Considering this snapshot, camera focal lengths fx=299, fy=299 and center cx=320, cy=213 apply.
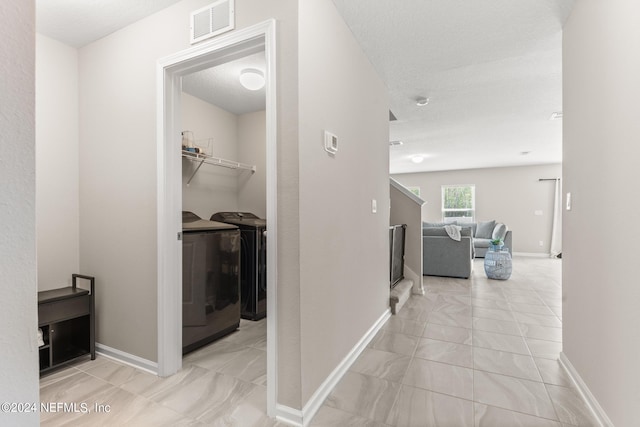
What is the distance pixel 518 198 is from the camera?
8.34 metres

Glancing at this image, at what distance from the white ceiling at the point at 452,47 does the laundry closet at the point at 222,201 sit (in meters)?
0.39

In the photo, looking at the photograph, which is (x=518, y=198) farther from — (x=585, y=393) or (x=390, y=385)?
(x=390, y=385)

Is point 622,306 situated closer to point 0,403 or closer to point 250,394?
point 250,394

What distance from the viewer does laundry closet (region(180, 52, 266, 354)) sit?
247 centimetres

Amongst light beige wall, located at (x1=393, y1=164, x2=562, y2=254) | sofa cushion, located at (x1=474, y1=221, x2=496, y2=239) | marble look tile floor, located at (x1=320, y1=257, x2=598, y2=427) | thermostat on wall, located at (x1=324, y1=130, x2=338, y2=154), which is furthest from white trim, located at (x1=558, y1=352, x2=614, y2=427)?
light beige wall, located at (x1=393, y1=164, x2=562, y2=254)

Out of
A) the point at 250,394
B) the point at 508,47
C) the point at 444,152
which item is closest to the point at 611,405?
the point at 250,394

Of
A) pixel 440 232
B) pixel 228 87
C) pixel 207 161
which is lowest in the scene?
pixel 440 232

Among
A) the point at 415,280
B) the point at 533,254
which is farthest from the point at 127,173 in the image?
the point at 533,254

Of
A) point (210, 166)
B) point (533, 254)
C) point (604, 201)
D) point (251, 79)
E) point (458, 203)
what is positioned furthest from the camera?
point (458, 203)

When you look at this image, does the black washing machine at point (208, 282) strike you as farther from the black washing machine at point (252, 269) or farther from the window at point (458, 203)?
the window at point (458, 203)

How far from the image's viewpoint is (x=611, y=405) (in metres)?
1.43

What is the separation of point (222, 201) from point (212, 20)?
2.24 metres

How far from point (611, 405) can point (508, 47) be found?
2484 mm

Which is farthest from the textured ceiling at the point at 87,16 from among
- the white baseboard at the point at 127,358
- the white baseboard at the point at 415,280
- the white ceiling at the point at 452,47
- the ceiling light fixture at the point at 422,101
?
the white baseboard at the point at 415,280
